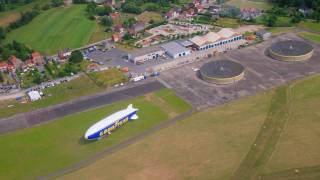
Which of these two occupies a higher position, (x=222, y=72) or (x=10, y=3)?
(x=10, y=3)

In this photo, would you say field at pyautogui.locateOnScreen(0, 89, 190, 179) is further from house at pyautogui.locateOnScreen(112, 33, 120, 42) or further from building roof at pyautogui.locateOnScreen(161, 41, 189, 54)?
house at pyautogui.locateOnScreen(112, 33, 120, 42)

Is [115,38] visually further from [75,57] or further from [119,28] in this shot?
[75,57]

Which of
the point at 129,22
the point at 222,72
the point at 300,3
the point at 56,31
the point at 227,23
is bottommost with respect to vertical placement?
the point at 222,72

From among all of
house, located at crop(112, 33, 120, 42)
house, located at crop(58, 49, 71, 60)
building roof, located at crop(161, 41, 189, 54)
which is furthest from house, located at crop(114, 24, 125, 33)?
building roof, located at crop(161, 41, 189, 54)

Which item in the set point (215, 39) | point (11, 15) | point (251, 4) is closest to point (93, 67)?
point (215, 39)

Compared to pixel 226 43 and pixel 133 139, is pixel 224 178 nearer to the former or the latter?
pixel 133 139
